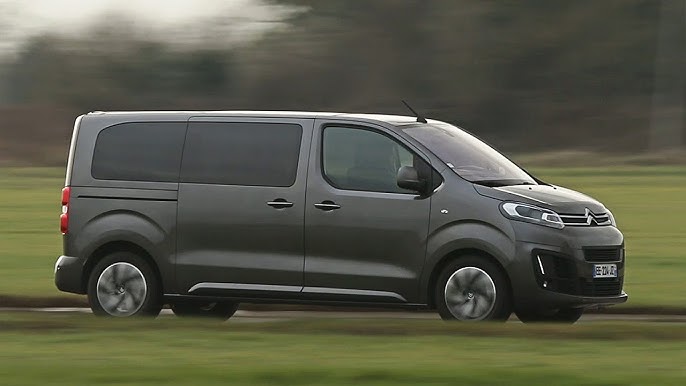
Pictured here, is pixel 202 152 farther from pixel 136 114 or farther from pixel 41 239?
pixel 41 239

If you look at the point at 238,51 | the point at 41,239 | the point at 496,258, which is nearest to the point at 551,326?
the point at 496,258

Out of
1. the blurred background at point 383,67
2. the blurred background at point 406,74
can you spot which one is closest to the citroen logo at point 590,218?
the blurred background at point 406,74

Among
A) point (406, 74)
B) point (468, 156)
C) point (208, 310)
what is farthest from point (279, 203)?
point (406, 74)

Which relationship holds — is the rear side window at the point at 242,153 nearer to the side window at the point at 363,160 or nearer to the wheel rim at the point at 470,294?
the side window at the point at 363,160

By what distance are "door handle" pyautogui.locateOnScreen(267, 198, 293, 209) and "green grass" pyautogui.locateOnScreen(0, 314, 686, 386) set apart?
3.18 ft

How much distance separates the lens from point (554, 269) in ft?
36.9

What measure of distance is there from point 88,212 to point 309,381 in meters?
4.83

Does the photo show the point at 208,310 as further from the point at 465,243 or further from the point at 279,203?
the point at 465,243

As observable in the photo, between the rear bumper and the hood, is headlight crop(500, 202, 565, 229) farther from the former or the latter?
the rear bumper

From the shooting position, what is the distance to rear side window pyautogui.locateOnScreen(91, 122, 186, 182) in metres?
12.2

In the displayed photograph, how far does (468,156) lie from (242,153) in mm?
1757

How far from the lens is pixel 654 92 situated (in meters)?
63.4

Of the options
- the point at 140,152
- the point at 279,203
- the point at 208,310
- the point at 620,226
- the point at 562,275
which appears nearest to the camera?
the point at 562,275

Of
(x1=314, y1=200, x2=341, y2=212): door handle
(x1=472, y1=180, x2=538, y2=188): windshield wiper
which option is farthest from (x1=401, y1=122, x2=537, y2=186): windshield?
(x1=314, y1=200, x2=341, y2=212): door handle
